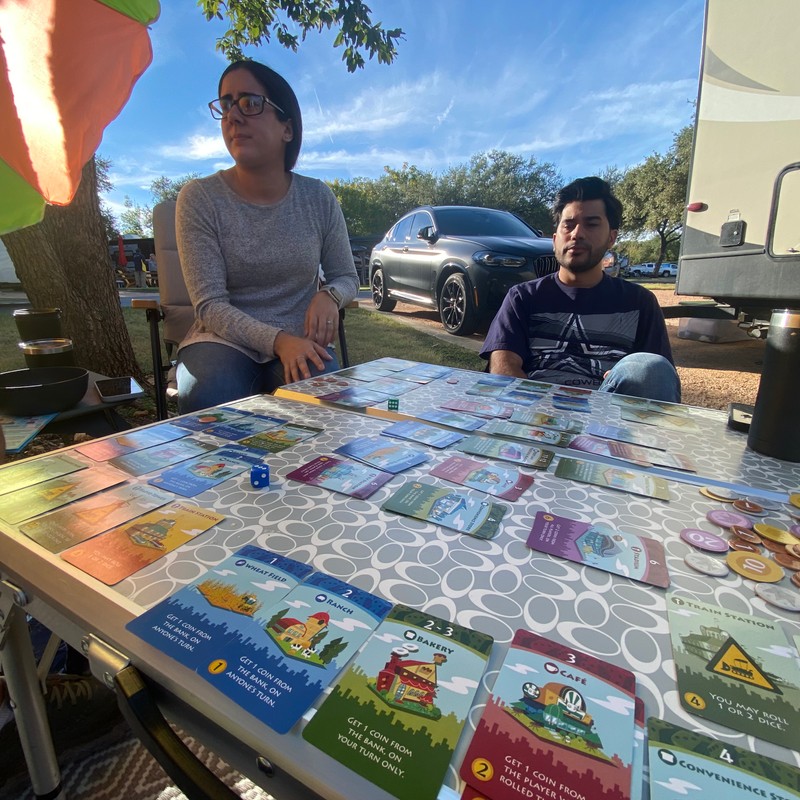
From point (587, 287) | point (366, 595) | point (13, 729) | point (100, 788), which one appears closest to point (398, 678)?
point (366, 595)

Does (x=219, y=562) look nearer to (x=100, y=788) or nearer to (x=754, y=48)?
(x=100, y=788)

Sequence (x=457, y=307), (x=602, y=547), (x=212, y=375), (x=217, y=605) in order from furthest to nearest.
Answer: (x=457, y=307) → (x=212, y=375) → (x=602, y=547) → (x=217, y=605)

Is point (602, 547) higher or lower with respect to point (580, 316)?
lower

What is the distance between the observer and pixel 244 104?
133cm

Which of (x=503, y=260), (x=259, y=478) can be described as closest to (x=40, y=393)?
(x=259, y=478)

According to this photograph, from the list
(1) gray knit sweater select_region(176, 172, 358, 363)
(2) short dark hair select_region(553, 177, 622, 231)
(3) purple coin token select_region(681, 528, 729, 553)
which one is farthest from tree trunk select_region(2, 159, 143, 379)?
(3) purple coin token select_region(681, 528, 729, 553)

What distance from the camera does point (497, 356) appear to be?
63.7 inches

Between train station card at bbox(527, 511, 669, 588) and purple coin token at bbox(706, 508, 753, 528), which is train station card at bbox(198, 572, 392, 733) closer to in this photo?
train station card at bbox(527, 511, 669, 588)

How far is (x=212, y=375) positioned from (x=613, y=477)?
1.10m

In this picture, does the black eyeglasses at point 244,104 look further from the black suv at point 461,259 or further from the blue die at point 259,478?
the black suv at point 461,259

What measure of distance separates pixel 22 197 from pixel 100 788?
132 cm

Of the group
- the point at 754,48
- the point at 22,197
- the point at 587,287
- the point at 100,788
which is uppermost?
the point at 754,48

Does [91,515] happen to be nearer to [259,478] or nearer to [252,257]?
[259,478]

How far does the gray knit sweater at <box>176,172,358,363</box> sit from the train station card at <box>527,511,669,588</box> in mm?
981
